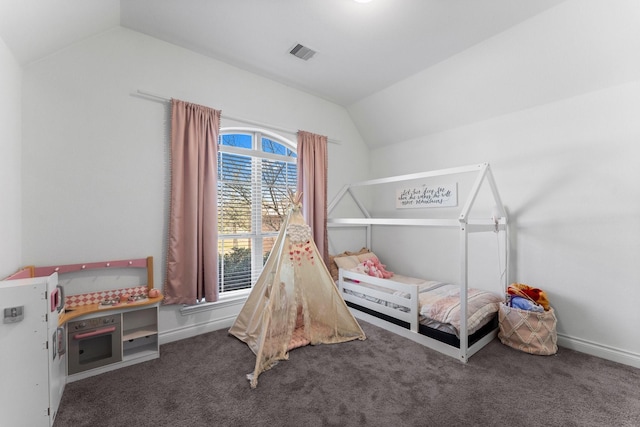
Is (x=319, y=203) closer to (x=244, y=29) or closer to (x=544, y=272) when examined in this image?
(x=244, y=29)

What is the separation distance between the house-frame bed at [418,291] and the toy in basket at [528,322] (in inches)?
6.9

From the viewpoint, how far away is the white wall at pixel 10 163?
1766mm

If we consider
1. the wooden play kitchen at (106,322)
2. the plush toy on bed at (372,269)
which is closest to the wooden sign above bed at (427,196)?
the plush toy on bed at (372,269)

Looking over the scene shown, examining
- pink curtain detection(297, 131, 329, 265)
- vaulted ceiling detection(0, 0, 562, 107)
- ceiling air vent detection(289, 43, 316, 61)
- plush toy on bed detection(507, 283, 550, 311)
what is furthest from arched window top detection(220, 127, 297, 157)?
plush toy on bed detection(507, 283, 550, 311)

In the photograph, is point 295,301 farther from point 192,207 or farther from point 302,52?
point 302,52

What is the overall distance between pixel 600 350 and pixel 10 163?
4.88m

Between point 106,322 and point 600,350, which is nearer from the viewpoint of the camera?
point 106,322

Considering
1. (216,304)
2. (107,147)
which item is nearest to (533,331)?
(216,304)

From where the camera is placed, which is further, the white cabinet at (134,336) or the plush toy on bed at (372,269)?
the plush toy on bed at (372,269)

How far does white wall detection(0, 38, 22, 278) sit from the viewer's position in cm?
177

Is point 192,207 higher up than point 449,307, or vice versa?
point 192,207

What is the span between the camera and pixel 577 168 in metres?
2.60

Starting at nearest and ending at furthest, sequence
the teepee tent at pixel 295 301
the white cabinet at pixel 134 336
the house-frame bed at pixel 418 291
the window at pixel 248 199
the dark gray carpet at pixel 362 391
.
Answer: the dark gray carpet at pixel 362 391, the white cabinet at pixel 134 336, the house-frame bed at pixel 418 291, the teepee tent at pixel 295 301, the window at pixel 248 199

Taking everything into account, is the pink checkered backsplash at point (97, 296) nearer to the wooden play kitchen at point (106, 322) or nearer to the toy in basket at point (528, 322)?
the wooden play kitchen at point (106, 322)
